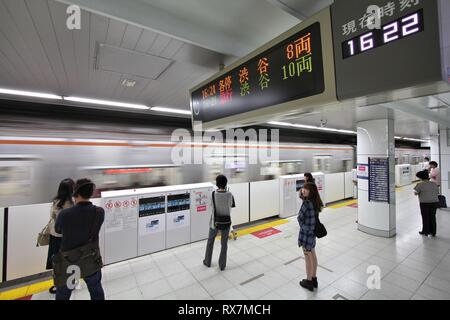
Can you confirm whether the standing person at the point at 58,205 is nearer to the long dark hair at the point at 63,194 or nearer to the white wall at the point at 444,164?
the long dark hair at the point at 63,194

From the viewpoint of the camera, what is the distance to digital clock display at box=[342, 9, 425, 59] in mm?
1015

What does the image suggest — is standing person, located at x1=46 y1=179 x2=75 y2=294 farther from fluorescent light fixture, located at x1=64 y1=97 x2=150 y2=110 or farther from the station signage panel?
the station signage panel

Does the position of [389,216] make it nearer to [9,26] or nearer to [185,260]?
[185,260]

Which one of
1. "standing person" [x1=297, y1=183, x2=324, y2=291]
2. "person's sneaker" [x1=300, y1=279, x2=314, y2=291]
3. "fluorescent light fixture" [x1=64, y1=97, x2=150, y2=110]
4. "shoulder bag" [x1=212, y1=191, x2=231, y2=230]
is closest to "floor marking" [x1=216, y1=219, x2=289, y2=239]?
"shoulder bag" [x1=212, y1=191, x2=231, y2=230]

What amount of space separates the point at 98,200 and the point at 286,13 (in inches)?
164

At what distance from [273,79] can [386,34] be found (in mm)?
793

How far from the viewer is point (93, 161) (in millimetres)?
3889

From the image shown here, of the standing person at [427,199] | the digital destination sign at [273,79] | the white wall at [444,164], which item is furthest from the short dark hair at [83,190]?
the white wall at [444,164]

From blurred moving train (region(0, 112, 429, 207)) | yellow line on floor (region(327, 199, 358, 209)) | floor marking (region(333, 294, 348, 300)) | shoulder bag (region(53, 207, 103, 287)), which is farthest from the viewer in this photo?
yellow line on floor (region(327, 199, 358, 209))

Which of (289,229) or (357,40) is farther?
(289,229)

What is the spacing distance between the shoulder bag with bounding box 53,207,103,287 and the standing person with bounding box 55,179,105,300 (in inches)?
0.8

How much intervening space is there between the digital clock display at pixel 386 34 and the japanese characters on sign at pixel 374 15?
5cm

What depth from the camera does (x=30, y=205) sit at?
3.43 metres
